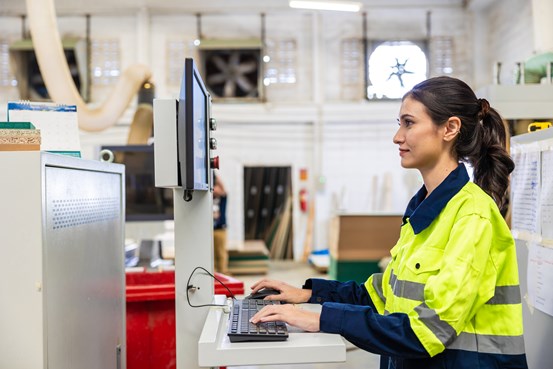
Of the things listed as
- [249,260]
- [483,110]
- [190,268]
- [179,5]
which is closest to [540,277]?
[483,110]

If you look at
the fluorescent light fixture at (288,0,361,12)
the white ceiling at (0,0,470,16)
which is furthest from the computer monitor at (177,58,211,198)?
the white ceiling at (0,0,470,16)

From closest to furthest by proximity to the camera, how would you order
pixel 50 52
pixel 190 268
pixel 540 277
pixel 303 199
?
pixel 190 268
pixel 540 277
pixel 50 52
pixel 303 199

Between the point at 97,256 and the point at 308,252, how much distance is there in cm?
624

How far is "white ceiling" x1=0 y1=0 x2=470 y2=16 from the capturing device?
795cm

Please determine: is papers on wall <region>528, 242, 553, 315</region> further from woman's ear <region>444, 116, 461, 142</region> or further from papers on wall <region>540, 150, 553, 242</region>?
woman's ear <region>444, 116, 461, 142</region>

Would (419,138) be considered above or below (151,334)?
above

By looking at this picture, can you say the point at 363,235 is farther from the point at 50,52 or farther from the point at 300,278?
the point at 50,52

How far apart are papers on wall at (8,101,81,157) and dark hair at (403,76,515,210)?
3.68ft

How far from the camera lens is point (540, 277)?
1971mm

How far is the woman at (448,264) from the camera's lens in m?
1.23

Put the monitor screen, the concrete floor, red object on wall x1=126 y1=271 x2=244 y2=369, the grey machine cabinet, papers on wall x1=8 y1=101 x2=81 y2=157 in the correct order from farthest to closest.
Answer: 1. the monitor screen
2. the concrete floor
3. red object on wall x1=126 y1=271 x2=244 y2=369
4. papers on wall x1=8 y1=101 x2=81 y2=157
5. the grey machine cabinet

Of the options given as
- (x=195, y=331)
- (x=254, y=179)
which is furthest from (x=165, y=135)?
(x=254, y=179)

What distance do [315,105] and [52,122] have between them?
→ 6370 millimetres

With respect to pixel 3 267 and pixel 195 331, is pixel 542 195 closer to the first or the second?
pixel 195 331
